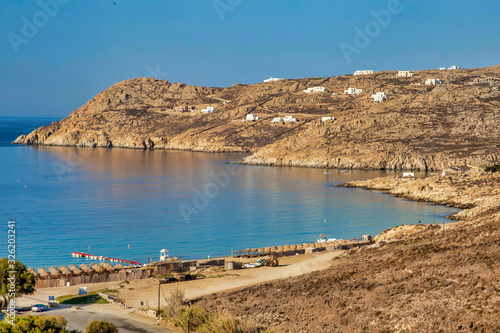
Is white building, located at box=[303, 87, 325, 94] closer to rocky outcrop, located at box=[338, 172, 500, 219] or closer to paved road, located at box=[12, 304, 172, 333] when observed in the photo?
rocky outcrop, located at box=[338, 172, 500, 219]

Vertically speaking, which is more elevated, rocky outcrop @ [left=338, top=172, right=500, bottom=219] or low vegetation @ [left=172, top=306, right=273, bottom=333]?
rocky outcrop @ [left=338, top=172, right=500, bottom=219]

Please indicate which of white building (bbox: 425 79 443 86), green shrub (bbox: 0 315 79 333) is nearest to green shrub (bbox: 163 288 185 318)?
green shrub (bbox: 0 315 79 333)

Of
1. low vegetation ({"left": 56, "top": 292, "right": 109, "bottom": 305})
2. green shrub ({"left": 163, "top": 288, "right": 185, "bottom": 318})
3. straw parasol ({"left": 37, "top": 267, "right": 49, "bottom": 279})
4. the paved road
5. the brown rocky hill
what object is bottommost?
low vegetation ({"left": 56, "top": 292, "right": 109, "bottom": 305})

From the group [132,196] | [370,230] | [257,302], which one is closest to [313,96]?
[132,196]

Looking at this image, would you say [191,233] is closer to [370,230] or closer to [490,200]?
[370,230]

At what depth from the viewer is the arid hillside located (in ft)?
65.0

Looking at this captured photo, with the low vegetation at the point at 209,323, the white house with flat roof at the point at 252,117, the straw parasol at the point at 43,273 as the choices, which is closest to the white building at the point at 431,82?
the white house with flat roof at the point at 252,117

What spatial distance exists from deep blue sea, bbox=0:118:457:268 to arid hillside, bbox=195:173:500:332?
18.9 metres

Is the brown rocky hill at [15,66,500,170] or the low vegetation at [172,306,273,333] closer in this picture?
the low vegetation at [172,306,273,333]

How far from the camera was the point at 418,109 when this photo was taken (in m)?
130

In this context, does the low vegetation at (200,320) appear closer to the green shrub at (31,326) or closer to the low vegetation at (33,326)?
the low vegetation at (33,326)

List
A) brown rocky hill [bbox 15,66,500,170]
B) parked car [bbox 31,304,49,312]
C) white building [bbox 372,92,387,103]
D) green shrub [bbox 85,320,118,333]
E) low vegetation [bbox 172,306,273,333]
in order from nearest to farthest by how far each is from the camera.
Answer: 1. green shrub [bbox 85,320,118,333]
2. low vegetation [bbox 172,306,273,333]
3. parked car [bbox 31,304,49,312]
4. brown rocky hill [bbox 15,66,500,170]
5. white building [bbox 372,92,387,103]

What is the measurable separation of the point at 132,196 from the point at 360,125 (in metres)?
68.7

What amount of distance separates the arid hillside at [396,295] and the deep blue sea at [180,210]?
18.9 m
